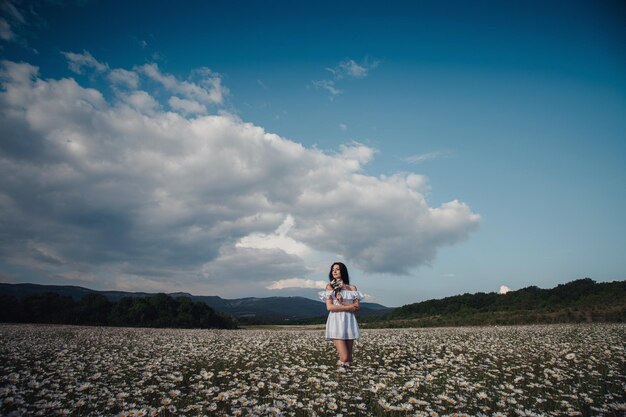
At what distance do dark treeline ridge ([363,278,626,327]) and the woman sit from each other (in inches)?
1515

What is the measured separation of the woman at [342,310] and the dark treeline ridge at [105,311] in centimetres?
4754

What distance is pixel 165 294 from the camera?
176 feet

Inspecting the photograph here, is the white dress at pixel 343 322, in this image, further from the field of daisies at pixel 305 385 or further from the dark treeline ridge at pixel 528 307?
the dark treeline ridge at pixel 528 307

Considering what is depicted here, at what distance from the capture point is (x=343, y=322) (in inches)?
365

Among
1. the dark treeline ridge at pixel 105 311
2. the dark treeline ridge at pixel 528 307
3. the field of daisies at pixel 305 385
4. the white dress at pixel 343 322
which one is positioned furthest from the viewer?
the dark treeline ridge at pixel 105 311

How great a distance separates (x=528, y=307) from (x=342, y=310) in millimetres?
59051

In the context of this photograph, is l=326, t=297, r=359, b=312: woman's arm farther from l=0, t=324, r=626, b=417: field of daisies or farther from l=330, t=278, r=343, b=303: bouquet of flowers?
l=0, t=324, r=626, b=417: field of daisies

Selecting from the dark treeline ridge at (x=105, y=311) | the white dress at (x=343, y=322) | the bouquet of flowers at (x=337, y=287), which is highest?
the bouquet of flowers at (x=337, y=287)

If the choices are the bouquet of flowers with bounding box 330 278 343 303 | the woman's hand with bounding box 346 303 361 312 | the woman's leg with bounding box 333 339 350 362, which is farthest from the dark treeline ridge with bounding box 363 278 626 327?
the bouquet of flowers with bounding box 330 278 343 303

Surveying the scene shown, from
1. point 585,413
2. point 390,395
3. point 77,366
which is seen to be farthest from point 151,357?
point 585,413

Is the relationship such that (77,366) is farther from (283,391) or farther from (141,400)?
(283,391)

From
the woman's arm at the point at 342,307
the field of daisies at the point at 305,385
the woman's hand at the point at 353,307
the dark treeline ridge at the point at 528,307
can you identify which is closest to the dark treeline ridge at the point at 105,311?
A: the dark treeline ridge at the point at 528,307

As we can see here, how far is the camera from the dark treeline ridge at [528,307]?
3806 cm

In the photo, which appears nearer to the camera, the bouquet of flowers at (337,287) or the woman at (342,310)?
the woman at (342,310)
